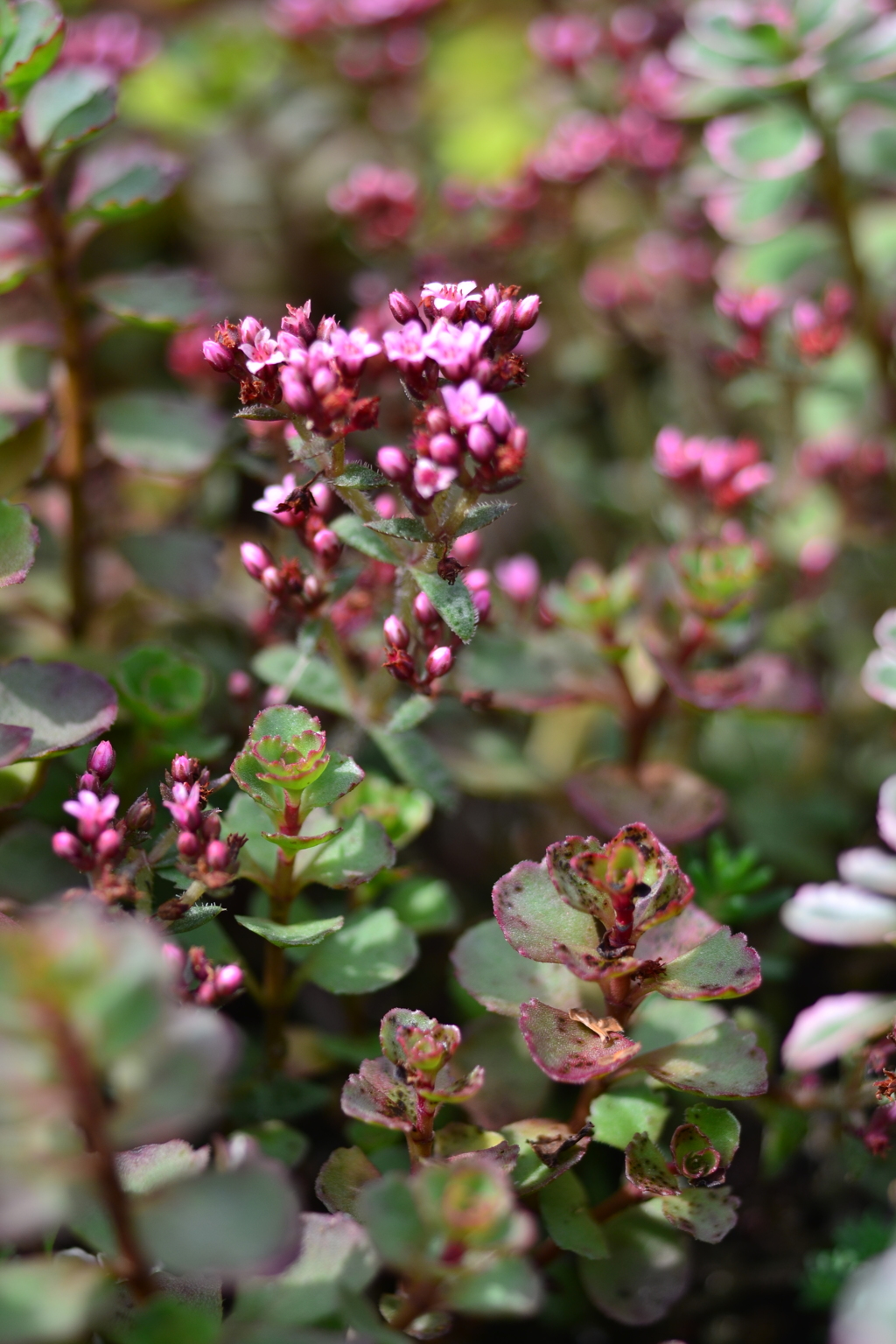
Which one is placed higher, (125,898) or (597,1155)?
(125,898)

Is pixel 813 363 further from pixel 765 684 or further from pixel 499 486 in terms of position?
pixel 499 486

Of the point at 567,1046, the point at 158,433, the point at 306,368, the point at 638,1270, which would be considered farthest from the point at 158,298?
the point at 638,1270

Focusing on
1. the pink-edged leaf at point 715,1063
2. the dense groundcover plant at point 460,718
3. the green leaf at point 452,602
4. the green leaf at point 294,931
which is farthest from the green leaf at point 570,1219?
the green leaf at point 452,602

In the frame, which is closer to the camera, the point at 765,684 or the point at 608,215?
the point at 765,684

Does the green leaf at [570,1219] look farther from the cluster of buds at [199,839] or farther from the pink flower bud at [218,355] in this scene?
the pink flower bud at [218,355]

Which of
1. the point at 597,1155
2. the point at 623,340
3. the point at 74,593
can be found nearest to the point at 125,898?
the point at 597,1155

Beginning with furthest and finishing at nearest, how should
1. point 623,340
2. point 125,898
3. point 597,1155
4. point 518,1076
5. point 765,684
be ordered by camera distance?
point 623,340
point 765,684
point 597,1155
point 518,1076
point 125,898

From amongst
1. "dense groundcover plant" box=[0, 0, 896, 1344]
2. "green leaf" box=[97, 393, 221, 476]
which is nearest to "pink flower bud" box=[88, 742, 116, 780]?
"dense groundcover plant" box=[0, 0, 896, 1344]
